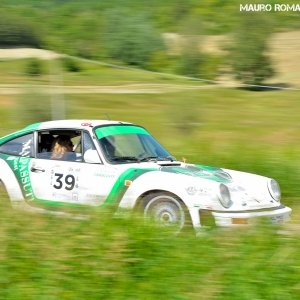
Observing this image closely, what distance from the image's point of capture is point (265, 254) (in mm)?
6008

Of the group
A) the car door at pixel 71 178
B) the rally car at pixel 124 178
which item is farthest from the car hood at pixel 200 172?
the car door at pixel 71 178

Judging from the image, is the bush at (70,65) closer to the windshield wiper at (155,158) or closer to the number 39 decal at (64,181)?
the windshield wiper at (155,158)

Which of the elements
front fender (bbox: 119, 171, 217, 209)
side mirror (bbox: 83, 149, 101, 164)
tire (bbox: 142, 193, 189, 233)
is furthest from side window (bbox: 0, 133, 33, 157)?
tire (bbox: 142, 193, 189, 233)

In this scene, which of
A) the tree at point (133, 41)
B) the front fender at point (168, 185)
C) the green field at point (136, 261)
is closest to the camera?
the green field at point (136, 261)

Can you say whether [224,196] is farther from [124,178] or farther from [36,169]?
[36,169]

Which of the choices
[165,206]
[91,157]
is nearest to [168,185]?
[165,206]

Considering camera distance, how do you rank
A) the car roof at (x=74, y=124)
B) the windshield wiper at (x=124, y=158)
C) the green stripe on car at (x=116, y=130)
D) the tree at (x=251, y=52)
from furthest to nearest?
the tree at (x=251, y=52) → the car roof at (x=74, y=124) → the green stripe on car at (x=116, y=130) → the windshield wiper at (x=124, y=158)

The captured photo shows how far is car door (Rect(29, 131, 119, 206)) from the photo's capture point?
9.12 m

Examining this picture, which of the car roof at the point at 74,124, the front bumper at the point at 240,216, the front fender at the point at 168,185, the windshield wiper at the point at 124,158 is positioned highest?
the car roof at the point at 74,124

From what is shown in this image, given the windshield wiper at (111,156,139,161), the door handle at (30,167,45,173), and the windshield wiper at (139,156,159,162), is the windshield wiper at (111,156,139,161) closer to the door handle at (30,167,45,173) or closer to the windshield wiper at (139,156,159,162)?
the windshield wiper at (139,156,159,162)

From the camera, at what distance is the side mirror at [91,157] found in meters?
9.38

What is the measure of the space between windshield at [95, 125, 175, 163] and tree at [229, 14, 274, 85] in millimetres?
34627

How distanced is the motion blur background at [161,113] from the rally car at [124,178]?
841 mm

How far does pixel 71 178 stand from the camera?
935 centimetres
